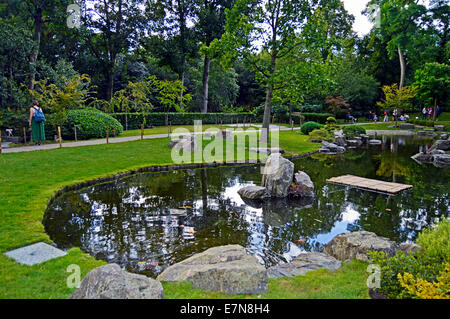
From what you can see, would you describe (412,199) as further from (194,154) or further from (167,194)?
(194,154)

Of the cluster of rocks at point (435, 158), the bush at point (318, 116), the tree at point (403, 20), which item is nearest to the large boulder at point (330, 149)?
the cluster of rocks at point (435, 158)

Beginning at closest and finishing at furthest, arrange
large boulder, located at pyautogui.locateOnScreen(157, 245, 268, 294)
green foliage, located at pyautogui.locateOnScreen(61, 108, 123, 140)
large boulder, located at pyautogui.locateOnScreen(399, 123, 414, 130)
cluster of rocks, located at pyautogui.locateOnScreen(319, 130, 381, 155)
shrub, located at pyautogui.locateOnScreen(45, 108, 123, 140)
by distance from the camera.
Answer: large boulder, located at pyautogui.locateOnScreen(157, 245, 268, 294)
shrub, located at pyautogui.locateOnScreen(45, 108, 123, 140)
green foliage, located at pyautogui.locateOnScreen(61, 108, 123, 140)
cluster of rocks, located at pyautogui.locateOnScreen(319, 130, 381, 155)
large boulder, located at pyautogui.locateOnScreen(399, 123, 414, 130)

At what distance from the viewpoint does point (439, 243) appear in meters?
3.57

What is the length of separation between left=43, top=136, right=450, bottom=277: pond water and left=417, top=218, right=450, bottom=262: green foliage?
60.3 inches

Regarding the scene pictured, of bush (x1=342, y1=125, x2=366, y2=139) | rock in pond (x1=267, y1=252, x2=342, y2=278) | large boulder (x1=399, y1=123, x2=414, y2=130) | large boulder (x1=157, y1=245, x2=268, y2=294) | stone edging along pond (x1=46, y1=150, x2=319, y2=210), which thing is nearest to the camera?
large boulder (x1=157, y1=245, x2=268, y2=294)

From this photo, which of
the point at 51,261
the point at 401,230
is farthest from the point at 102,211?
the point at 401,230

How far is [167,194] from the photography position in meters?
8.06

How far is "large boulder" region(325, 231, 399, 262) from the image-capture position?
4.14m

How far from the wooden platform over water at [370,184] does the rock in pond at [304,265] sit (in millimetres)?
5118

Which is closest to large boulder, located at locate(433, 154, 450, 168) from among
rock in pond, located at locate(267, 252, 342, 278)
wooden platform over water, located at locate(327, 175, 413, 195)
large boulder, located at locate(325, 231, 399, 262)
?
wooden platform over water, located at locate(327, 175, 413, 195)

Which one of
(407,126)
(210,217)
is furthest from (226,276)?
(407,126)

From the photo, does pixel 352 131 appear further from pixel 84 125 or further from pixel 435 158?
pixel 84 125

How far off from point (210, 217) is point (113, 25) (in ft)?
87.1

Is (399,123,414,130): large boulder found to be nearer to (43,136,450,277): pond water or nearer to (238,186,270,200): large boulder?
(43,136,450,277): pond water
